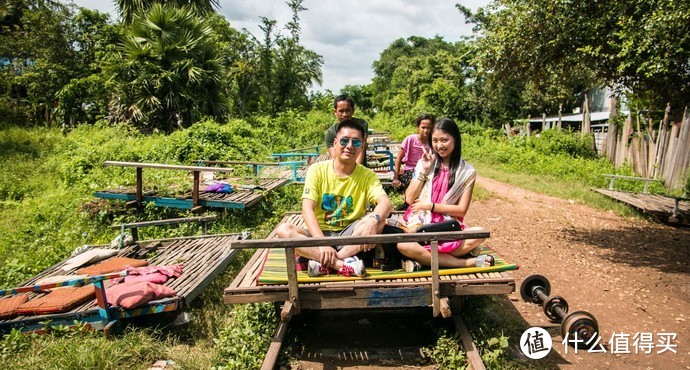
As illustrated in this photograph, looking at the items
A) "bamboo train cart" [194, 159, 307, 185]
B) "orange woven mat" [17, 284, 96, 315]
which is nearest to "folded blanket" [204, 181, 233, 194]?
"bamboo train cart" [194, 159, 307, 185]

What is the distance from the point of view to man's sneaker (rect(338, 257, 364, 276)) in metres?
3.42

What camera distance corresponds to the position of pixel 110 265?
4.82 m

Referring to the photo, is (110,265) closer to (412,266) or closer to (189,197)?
(189,197)

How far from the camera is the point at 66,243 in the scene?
632cm

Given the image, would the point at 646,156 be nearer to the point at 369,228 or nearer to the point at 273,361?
the point at 369,228

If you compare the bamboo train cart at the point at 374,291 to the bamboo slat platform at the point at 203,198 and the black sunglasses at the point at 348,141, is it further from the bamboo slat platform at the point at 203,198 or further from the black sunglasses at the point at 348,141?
the bamboo slat platform at the point at 203,198

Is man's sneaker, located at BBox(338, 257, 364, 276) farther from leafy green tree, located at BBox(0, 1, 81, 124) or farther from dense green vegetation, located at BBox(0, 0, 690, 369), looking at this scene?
leafy green tree, located at BBox(0, 1, 81, 124)

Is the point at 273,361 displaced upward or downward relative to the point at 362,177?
downward

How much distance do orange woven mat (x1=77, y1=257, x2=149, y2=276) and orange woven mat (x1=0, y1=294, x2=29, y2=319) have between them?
59 centimetres

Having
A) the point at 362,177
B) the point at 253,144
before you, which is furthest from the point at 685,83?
the point at 253,144

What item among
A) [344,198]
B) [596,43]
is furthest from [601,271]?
[344,198]

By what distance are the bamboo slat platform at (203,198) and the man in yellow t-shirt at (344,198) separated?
10.8 ft

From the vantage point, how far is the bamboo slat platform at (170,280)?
376 centimetres

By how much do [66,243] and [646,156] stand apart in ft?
44.0
